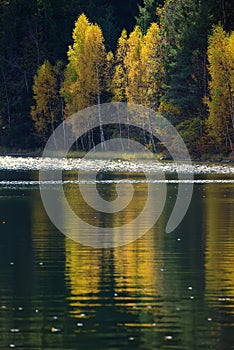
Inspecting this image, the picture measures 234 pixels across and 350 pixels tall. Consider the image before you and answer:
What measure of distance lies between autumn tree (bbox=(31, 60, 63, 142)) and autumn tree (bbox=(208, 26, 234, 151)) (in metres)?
35.8

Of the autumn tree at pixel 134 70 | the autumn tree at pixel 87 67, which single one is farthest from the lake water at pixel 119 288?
the autumn tree at pixel 87 67

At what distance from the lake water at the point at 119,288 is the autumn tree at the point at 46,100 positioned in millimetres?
86711

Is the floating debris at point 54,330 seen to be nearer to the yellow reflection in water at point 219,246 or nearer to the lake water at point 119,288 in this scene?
the lake water at point 119,288

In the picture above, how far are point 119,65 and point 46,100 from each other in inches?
557

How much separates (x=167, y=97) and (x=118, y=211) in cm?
5766

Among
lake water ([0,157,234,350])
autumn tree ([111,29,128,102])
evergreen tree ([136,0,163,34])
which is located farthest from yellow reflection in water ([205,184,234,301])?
evergreen tree ([136,0,163,34])

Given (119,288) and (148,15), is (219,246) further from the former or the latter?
(148,15)

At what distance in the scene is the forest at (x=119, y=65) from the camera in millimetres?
87938

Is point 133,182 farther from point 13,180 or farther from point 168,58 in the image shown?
point 168,58

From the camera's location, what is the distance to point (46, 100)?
12031 centimetres

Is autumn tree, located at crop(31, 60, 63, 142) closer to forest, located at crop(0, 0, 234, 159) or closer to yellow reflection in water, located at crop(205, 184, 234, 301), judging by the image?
forest, located at crop(0, 0, 234, 159)

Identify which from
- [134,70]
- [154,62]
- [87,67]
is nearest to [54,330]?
[154,62]

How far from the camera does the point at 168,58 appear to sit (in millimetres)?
96500

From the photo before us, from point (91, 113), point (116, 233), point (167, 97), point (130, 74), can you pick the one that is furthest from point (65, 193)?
point (91, 113)
